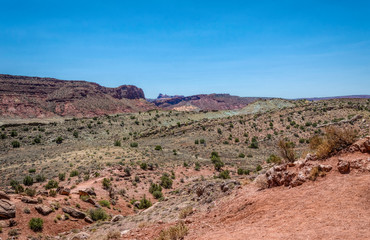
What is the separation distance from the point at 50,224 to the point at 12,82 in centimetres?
10968

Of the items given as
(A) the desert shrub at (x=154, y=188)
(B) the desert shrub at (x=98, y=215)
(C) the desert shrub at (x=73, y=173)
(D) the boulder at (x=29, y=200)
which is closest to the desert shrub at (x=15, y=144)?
(C) the desert shrub at (x=73, y=173)

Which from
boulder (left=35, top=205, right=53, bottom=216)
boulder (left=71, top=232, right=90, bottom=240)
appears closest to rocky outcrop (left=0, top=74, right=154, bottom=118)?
boulder (left=35, top=205, right=53, bottom=216)

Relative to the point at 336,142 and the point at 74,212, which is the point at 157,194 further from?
the point at 336,142

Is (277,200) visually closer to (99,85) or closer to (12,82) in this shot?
(12,82)

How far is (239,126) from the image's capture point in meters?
46.3

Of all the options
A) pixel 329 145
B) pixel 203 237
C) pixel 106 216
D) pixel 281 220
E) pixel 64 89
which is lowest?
pixel 106 216

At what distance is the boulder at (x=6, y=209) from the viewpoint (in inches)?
427

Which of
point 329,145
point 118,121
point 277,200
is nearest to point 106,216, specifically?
point 277,200

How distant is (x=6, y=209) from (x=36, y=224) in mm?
1636

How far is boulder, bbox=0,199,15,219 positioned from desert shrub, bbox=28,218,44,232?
0.96m

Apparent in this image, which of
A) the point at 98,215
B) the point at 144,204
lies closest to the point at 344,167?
the point at 98,215

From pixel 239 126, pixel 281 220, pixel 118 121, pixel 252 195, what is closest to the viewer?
pixel 281 220

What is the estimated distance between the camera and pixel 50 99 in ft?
325

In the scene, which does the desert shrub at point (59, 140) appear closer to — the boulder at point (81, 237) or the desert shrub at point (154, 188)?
the desert shrub at point (154, 188)
